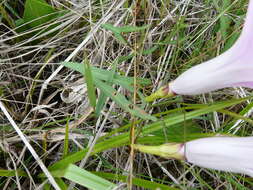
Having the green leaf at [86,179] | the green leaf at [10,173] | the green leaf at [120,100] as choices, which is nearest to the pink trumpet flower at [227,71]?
the green leaf at [120,100]

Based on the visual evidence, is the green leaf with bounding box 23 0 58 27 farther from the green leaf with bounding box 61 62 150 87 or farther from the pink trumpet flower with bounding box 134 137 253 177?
the pink trumpet flower with bounding box 134 137 253 177

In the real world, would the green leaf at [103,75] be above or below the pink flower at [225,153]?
above

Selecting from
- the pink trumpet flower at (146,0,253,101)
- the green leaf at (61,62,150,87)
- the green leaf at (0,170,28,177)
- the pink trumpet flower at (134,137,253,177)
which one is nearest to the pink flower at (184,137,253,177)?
the pink trumpet flower at (134,137,253,177)

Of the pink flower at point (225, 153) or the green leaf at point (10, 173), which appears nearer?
the pink flower at point (225, 153)

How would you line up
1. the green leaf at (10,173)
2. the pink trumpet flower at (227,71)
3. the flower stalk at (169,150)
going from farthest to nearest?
the green leaf at (10,173)
the flower stalk at (169,150)
the pink trumpet flower at (227,71)

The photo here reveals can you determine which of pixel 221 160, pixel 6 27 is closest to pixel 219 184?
pixel 221 160

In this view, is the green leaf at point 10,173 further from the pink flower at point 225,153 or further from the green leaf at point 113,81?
the pink flower at point 225,153

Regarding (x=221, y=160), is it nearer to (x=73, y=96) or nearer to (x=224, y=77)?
(x=224, y=77)

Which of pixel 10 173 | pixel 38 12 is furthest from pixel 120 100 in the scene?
pixel 38 12
